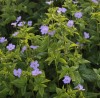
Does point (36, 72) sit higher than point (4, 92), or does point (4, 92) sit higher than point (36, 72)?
point (36, 72)

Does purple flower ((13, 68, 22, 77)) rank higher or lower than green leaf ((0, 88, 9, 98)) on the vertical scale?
higher

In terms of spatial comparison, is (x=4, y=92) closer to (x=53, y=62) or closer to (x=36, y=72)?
(x=36, y=72)

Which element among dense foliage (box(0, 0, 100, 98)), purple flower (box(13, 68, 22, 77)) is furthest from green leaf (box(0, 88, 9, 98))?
purple flower (box(13, 68, 22, 77))

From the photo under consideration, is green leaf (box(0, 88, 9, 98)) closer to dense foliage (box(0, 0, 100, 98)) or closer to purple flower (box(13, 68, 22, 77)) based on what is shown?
dense foliage (box(0, 0, 100, 98))

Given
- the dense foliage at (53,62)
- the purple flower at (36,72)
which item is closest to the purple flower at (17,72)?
the dense foliage at (53,62)

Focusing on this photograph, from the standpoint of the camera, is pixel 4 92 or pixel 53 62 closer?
pixel 4 92

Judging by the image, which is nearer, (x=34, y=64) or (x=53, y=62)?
(x=34, y=64)

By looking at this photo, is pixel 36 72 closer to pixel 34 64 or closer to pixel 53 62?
pixel 34 64

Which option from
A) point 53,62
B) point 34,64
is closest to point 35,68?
point 34,64

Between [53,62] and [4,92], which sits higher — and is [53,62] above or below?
above

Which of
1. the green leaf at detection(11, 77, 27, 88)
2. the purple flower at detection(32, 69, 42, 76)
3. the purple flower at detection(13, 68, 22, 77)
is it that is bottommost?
the green leaf at detection(11, 77, 27, 88)

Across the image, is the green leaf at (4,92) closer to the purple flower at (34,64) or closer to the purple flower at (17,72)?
the purple flower at (17,72)
